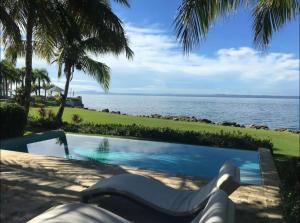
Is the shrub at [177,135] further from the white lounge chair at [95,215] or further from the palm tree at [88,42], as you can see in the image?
the white lounge chair at [95,215]

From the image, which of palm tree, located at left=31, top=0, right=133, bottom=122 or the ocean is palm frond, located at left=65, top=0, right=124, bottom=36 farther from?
the ocean

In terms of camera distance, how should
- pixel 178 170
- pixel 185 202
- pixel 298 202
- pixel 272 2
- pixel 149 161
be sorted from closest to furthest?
1. pixel 185 202
2. pixel 298 202
3. pixel 272 2
4. pixel 178 170
5. pixel 149 161

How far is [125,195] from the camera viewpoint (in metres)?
4.41

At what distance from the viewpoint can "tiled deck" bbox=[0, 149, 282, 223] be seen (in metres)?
4.86

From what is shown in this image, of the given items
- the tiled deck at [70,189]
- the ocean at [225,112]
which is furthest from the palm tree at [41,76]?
the tiled deck at [70,189]

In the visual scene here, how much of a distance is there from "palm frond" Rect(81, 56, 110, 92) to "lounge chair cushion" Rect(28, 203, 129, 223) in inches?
626

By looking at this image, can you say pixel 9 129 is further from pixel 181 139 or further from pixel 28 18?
pixel 181 139

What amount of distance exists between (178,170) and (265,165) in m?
2.07

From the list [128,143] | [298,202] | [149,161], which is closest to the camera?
[298,202]

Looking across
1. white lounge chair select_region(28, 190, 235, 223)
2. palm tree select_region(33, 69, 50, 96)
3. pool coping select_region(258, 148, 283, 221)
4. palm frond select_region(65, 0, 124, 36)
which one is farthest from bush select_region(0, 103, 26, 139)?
palm tree select_region(33, 69, 50, 96)

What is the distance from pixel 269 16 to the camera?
27.0 ft

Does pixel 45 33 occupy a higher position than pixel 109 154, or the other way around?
pixel 45 33

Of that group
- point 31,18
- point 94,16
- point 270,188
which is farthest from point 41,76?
point 270,188

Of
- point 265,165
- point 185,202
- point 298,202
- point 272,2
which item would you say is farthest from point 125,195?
point 265,165
